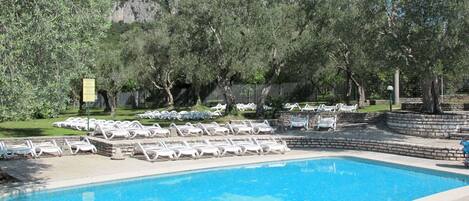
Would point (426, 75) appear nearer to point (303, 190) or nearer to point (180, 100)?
point (303, 190)

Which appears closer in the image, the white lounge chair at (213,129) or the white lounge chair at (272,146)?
the white lounge chair at (272,146)

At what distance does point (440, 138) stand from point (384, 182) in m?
7.64

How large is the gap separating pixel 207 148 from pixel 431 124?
9.30 metres

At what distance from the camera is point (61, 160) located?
15.3 metres

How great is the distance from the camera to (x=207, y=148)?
1633cm

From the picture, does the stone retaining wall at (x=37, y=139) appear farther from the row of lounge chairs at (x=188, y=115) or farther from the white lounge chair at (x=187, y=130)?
the row of lounge chairs at (x=188, y=115)

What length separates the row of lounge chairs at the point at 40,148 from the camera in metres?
15.1

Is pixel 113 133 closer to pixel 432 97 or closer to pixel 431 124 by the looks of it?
pixel 431 124

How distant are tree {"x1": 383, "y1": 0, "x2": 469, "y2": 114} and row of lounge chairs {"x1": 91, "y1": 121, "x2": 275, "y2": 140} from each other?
6.10 meters

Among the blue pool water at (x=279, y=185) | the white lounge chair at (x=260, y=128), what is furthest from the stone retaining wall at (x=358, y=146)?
the white lounge chair at (x=260, y=128)

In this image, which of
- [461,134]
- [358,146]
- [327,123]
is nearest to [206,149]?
[358,146]

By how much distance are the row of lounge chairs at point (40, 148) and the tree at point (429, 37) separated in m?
11.4

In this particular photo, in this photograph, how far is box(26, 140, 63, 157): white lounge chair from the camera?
15.8 metres

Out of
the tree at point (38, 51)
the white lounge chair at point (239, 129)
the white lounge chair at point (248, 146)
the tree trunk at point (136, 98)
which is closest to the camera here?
the tree at point (38, 51)
